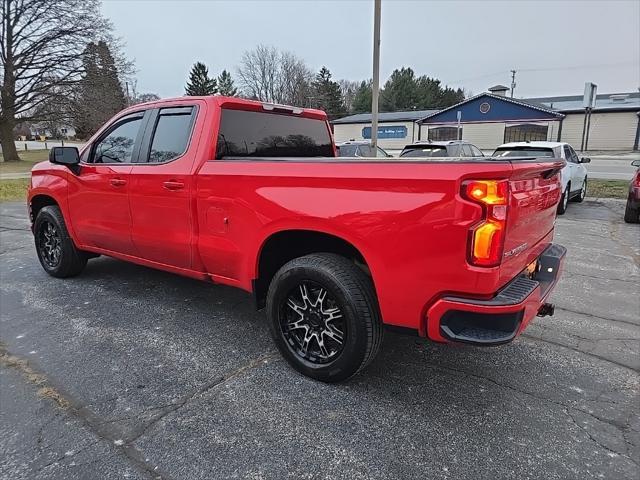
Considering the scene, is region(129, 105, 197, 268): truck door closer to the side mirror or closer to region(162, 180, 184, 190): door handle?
region(162, 180, 184, 190): door handle

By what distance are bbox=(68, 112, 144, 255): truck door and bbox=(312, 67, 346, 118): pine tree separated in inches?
2566

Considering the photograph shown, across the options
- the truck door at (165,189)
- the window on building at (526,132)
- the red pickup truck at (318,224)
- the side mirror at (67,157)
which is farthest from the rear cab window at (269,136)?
the window on building at (526,132)

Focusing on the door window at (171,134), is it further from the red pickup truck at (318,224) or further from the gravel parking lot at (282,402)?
the gravel parking lot at (282,402)

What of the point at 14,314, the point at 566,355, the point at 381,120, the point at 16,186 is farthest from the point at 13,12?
the point at 381,120

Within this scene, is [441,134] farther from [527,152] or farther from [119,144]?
[119,144]

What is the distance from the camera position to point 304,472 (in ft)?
7.30

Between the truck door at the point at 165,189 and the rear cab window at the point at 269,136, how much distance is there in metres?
0.29

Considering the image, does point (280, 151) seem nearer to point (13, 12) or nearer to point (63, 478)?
point (63, 478)

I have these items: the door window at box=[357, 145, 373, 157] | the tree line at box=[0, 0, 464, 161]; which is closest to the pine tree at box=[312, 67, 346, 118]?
the tree line at box=[0, 0, 464, 161]

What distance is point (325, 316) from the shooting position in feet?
9.56

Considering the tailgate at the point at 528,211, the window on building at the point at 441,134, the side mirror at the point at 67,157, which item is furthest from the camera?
the window on building at the point at 441,134

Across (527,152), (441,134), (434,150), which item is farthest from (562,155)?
(441,134)

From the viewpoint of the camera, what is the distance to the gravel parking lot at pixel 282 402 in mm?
2287

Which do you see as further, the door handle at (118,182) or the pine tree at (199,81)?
the pine tree at (199,81)
